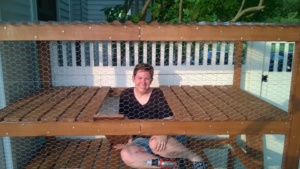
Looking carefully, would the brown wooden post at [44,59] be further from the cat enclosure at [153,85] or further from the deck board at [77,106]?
the deck board at [77,106]

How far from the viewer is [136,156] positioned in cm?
164

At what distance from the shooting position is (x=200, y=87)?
227 centimetres

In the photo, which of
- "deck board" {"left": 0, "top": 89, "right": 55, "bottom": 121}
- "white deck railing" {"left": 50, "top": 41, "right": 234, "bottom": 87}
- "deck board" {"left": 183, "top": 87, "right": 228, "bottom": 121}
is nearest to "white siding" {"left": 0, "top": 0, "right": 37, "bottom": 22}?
"white deck railing" {"left": 50, "top": 41, "right": 234, "bottom": 87}

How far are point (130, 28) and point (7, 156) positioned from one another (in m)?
1.45

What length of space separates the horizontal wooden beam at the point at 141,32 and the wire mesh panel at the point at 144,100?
469 millimetres

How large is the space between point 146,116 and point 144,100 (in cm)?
12

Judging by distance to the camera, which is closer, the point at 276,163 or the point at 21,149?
the point at 21,149

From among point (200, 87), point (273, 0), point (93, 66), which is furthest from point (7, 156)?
point (273, 0)

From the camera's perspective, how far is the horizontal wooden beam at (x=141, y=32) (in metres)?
1.15

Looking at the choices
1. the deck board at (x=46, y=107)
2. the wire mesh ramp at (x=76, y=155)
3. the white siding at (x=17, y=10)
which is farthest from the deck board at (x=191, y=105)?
the white siding at (x=17, y=10)

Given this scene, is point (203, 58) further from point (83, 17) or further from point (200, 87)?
point (83, 17)

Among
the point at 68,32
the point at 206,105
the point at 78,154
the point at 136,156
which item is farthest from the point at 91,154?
the point at 68,32

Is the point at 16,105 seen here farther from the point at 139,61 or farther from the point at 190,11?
the point at 190,11

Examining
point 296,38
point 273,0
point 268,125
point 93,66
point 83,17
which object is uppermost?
point 273,0
